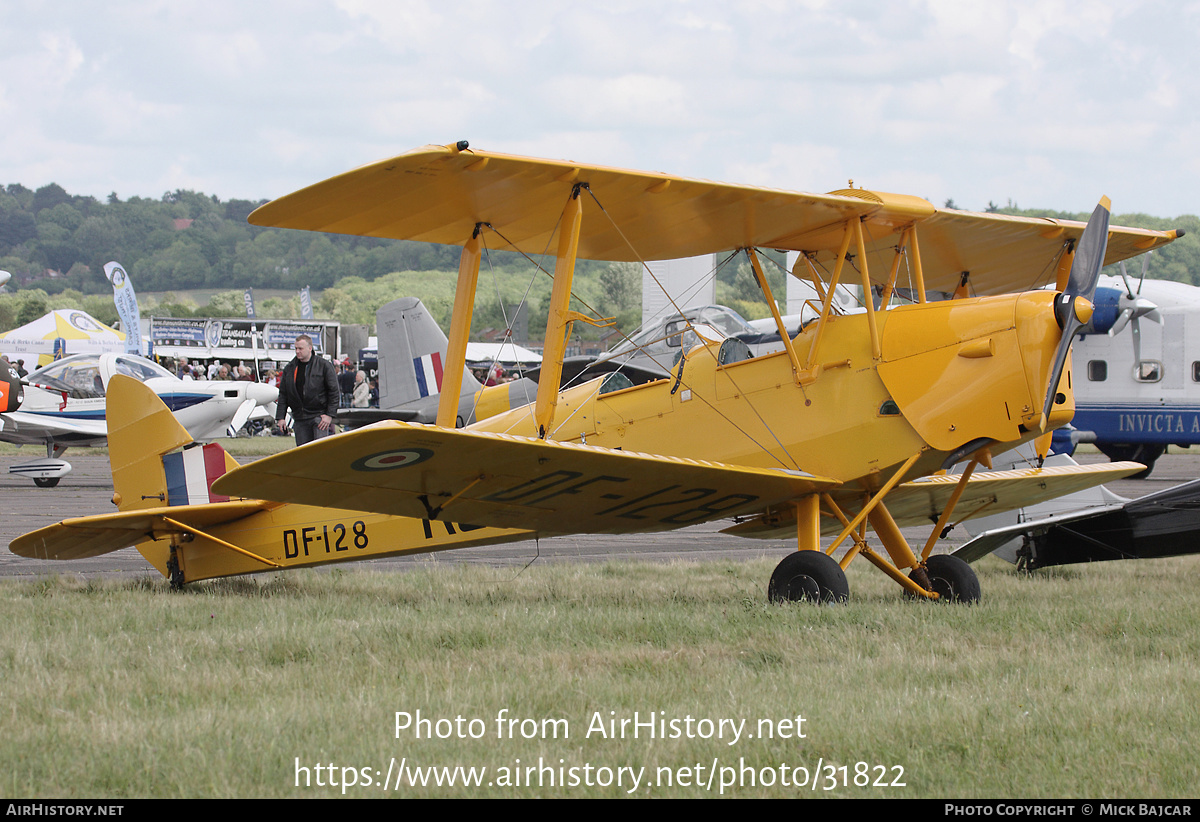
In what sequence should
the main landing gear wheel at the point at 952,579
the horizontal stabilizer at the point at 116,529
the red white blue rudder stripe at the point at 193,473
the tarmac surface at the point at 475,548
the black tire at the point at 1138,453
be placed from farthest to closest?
the black tire at the point at 1138,453, the tarmac surface at the point at 475,548, the red white blue rudder stripe at the point at 193,473, the horizontal stabilizer at the point at 116,529, the main landing gear wheel at the point at 952,579

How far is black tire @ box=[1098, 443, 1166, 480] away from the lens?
56.6 ft

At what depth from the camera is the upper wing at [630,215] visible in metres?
5.64

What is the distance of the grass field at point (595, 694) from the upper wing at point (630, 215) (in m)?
2.34

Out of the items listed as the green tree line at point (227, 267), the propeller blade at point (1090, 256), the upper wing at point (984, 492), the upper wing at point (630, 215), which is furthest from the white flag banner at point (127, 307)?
the green tree line at point (227, 267)

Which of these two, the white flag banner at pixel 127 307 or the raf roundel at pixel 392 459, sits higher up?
the white flag banner at pixel 127 307

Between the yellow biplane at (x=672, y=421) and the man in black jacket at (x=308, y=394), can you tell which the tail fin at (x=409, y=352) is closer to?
the man in black jacket at (x=308, y=394)

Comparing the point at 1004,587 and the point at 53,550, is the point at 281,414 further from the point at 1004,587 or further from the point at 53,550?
the point at 1004,587

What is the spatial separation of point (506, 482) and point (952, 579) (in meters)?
2.96

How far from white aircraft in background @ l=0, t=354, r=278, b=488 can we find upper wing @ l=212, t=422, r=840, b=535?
11.7 metres

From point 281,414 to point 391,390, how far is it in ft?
10.9

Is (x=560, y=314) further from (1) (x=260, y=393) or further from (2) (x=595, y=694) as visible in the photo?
(1) (x=260, y=393)

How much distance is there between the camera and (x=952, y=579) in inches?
258

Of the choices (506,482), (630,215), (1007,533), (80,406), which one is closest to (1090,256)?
(1007,533)
